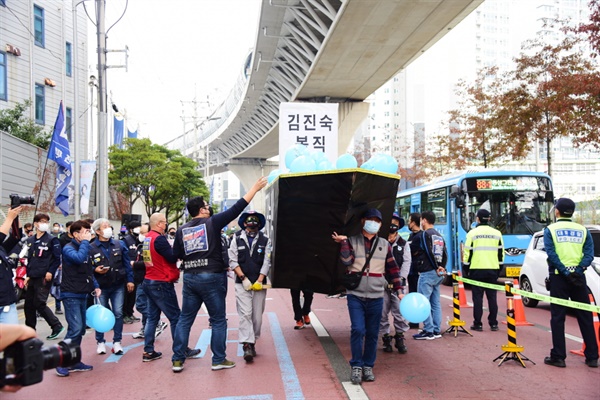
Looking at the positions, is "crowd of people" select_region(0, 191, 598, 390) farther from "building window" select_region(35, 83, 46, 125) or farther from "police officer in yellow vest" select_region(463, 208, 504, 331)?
"building window" select_region(35, 83, 46, 125)

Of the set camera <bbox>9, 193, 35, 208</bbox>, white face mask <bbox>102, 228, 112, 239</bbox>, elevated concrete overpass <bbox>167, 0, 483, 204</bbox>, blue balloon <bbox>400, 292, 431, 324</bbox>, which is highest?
elevated concrete overpass <bbox>167, 0, 483, 204</bbox>

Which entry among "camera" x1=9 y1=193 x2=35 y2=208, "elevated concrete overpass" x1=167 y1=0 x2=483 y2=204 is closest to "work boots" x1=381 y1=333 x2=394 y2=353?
"camera" x1=9 y1=193 x2=35 y2=208

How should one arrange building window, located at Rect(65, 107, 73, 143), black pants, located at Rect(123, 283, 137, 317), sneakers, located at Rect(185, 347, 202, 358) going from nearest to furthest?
sneakers, located at Rect(185, 347, 202, 358), black pants, located at Rect(123, 283, 137, 317), building window, located at Rect(65, 107, 73, 143)

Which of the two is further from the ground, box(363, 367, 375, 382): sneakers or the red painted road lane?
box(363, 367, 375, 382): sneakers

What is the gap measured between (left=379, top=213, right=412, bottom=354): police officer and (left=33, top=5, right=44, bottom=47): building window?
85.8 feet

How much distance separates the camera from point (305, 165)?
6859 mm

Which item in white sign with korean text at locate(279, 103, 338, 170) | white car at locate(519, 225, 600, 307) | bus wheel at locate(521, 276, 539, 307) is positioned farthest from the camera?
white sign with korean text at locate(279, 103, 338, 170)

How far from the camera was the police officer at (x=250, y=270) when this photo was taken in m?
7.34

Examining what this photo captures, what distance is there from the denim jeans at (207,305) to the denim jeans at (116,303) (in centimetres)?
147

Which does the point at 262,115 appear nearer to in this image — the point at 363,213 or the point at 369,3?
the point at 369,3

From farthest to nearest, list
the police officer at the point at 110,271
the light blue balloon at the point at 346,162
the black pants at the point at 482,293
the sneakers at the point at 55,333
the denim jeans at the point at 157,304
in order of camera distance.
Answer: the black pants at the point at 482,293 < the sneakers at the point at 55,333 < the police officer at the point at 110,271 < the denim jeans at the point at 157,304 < the light blue balloon at the point at 346,162

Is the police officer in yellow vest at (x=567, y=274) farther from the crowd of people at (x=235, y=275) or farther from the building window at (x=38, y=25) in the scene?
the building window at (x=38, y=25)

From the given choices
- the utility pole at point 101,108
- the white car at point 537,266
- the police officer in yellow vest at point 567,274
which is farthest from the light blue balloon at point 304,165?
the utility pole at point 101,108

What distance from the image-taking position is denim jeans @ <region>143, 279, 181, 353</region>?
7.32m
